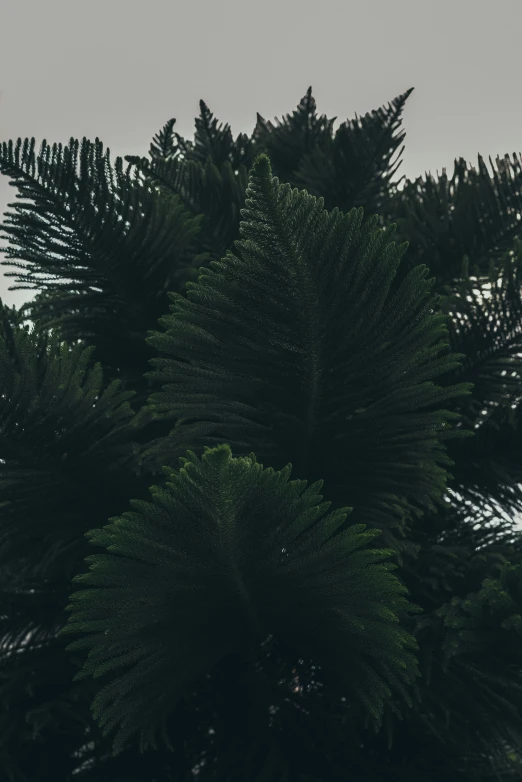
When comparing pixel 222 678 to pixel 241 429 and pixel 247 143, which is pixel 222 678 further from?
pixel 247 143

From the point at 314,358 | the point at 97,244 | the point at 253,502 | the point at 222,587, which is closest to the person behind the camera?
the point at 253,502

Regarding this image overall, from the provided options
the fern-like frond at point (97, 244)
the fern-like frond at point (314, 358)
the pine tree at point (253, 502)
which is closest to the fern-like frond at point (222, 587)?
the pine tree at point (253, 502)

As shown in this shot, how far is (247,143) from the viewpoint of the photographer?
3297mm

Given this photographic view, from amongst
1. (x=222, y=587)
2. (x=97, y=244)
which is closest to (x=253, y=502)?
(x=222, y=587)

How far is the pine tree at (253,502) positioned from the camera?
1.38m

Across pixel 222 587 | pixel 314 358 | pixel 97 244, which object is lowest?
pixel 222 587

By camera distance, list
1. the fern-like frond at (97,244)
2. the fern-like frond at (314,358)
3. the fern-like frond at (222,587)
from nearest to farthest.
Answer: the fern-like frond at (222,587)
the fern-like frond at (314,358)
the fern-like frond at (97,244)

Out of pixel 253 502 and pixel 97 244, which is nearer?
pixel 253 502

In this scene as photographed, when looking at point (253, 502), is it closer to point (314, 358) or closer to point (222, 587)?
point (222, 587)

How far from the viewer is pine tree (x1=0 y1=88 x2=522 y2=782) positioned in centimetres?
138

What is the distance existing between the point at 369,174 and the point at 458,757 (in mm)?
1734

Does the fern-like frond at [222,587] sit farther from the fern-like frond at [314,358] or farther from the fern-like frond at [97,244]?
the fern-like frond at [97,244]

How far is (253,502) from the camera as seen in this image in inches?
51.2

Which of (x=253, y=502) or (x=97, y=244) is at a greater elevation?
(x=97, y=244)
